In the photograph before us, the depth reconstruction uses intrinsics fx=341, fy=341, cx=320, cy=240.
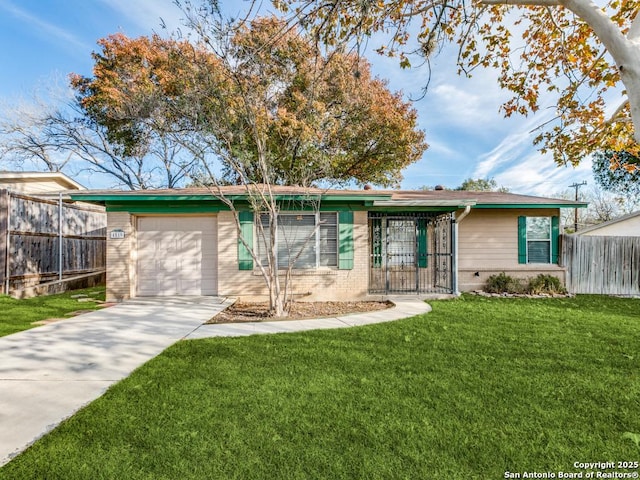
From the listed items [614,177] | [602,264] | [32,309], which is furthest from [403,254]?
[614,177]

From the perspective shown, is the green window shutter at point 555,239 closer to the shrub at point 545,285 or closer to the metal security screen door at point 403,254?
the shrub at point 545,285

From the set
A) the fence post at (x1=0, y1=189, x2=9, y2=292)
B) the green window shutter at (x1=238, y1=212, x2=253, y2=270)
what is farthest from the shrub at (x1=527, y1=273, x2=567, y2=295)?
the fence post at (x1=0, y1=189, x2=9, y2=292)

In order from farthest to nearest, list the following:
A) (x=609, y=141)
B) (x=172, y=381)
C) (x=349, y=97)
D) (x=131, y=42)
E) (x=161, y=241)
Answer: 1. (x=131, y=42)
2. (x=349, y=97)
3. (x=161, y=241)
4. (x=609, y=141)
5. (x=172, y=381)

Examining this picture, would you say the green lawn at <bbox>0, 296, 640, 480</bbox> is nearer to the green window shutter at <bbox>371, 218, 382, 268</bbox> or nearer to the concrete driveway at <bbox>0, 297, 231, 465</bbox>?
the concrete driveway at <bbox>0, 297, 231, 465</bbox>

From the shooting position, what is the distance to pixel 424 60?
5141 mm

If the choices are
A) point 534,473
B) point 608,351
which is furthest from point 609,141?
point 534,473

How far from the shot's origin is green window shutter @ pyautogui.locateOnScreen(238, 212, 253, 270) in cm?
893

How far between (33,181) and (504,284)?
16.6 meters

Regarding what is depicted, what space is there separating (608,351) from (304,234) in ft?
21.2

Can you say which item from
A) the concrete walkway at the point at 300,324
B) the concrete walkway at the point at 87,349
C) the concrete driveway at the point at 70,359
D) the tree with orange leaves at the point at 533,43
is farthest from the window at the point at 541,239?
the concrete driveway at the point at 70,359

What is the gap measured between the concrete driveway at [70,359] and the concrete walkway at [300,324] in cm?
40

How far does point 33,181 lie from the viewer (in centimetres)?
1244

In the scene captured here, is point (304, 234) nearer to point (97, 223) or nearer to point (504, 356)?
point (504, 356)

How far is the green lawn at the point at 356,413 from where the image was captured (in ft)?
7.21
